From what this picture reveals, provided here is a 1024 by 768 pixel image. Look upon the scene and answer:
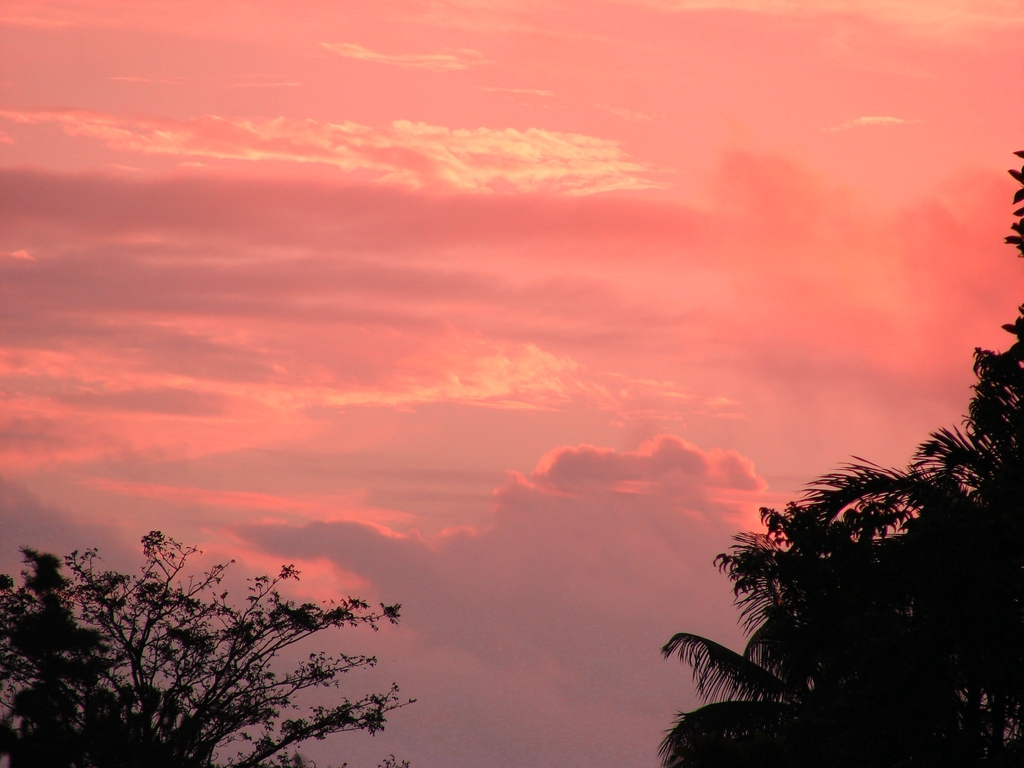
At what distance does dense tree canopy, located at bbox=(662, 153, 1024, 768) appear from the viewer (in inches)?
578

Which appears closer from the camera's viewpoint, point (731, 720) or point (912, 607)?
point (912, 607)

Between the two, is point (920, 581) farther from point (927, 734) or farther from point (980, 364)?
point (980, 364)

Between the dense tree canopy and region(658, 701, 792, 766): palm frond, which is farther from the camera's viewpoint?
region(658, 701, 792, 766): palm frond

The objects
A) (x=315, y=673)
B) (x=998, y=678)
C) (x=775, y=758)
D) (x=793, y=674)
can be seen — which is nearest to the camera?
(x=998, y=678)

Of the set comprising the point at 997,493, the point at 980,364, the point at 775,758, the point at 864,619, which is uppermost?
the point at 980,364

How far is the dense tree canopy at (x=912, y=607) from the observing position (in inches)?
578

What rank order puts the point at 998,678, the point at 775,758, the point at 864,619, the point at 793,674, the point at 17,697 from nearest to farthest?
the point at 998,678
the point at 864,619
the point at 775,758
the point at 793,674
the point at 17,697

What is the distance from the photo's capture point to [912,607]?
640 inches

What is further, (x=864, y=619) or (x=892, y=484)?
(x=892, y=484)

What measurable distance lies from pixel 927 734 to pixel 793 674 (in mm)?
4618

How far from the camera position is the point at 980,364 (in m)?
17.9

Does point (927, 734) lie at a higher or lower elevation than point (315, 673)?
lower

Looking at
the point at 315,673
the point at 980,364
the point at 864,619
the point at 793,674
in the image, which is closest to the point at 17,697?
the point at 315,673

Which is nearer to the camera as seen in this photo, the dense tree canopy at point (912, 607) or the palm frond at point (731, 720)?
the dense tree canopy at point (912, 607)
